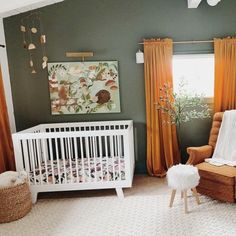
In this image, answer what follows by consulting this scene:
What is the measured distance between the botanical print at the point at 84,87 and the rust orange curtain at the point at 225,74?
1.42 m

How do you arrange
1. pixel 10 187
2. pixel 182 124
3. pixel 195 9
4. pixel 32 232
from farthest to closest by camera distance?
pixel 182 124 → pixel 195 9 → pixel 10 187 → pixel 32 232

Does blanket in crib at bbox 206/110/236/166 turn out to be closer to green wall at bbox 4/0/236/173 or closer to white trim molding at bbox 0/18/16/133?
green wall at bbox 4/0/236/173

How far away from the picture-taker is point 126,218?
7.62 feet

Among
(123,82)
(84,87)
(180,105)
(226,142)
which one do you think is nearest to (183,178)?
(226,142)

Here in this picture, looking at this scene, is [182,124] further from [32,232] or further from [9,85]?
[9,85]

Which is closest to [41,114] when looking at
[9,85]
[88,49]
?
[9,85]

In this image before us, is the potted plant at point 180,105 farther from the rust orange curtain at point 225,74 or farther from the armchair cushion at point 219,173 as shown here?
the armchair cushion at point 219,173

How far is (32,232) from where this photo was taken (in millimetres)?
2178

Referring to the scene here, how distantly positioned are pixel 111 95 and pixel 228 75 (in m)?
1.69

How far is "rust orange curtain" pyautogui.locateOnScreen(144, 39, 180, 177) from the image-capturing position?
10.7ft

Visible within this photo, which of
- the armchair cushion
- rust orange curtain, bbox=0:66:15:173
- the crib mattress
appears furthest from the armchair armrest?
rust orange curtain, bbox=0:66:15:173

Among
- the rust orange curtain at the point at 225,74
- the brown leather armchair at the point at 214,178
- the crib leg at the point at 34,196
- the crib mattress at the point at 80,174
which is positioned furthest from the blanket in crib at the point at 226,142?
the crib leg at the point at 34,196

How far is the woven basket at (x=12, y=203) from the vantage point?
236 cm

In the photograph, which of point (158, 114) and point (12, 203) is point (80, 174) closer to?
point (12, 203)
